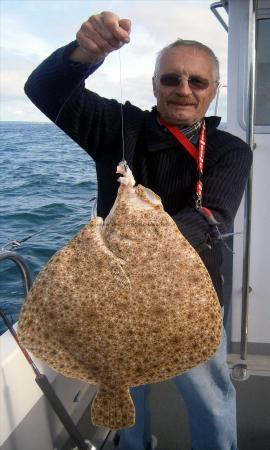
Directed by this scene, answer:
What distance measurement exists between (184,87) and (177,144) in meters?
0.29

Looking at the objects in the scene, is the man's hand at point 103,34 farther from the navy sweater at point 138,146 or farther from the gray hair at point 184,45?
the gray hair at point 184,45

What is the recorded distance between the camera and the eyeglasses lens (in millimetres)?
2229

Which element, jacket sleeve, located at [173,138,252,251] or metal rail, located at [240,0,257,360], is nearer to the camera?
jacket sleeve, located at [173,138,252,251]

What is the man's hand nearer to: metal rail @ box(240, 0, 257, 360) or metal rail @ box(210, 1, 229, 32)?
metal rail @ box(240, 0, 257, 360)

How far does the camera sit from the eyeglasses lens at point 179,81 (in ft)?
7.31

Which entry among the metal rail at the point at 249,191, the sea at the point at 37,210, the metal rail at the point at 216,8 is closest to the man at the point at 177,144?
the sea at the point at 37,210

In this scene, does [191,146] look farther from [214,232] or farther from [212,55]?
[214,232]

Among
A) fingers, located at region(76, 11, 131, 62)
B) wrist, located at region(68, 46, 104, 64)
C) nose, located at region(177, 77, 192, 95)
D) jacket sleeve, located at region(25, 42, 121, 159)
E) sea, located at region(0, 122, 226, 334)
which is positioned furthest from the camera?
sea, located at region(0, 122, 226, 334)

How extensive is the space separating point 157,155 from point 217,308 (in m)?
0.97

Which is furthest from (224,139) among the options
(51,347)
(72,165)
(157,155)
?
(72,165)

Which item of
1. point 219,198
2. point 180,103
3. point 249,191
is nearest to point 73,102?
point 180,103

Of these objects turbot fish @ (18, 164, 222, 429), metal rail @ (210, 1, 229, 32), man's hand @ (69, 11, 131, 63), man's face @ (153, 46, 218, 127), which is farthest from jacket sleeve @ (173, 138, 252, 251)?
metal rail @ (210, 1, 229, 32)

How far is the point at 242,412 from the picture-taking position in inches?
145

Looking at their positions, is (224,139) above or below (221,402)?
above
